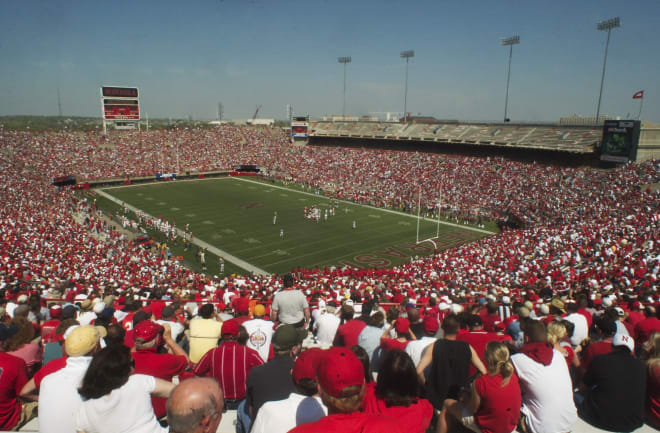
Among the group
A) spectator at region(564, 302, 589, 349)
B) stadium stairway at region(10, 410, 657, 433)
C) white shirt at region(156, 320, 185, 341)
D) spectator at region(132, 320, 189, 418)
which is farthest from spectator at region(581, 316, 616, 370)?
white shirt at region(156, 320, 185, 341)

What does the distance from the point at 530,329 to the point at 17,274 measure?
1901 cm

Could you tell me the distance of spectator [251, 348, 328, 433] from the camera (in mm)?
2955

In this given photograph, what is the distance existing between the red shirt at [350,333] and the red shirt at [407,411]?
288 cm

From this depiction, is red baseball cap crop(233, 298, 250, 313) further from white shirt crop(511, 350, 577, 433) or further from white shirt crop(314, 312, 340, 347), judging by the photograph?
white shirt crop(511, 350, 577, 433)

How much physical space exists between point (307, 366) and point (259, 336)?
2.03m

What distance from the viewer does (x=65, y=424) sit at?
3.48 m

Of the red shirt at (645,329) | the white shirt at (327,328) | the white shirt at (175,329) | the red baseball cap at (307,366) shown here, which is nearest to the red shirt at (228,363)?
the red baseball cap at (307,366)

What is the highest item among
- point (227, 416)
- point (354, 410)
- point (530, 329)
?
point (354, 410)

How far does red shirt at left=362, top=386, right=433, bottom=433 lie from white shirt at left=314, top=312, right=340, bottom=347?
12.7 feet

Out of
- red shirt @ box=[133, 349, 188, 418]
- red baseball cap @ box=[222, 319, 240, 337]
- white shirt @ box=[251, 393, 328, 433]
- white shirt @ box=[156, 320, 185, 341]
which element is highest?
white shirt @ box=[251, 393, 328, 433]

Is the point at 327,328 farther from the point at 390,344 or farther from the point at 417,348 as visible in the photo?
the point at 417,348

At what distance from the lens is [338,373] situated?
8.11 feet

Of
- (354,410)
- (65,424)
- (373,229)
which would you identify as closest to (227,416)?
(65,424)

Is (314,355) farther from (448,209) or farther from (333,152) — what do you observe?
(333,152)
